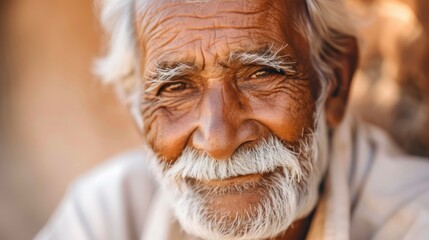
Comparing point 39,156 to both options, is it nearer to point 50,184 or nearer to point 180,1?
point 50,184

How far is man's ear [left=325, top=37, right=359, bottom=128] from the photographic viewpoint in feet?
7.90

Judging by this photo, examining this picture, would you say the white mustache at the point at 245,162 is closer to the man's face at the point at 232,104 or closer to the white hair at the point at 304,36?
the man's face at the point at 232,104

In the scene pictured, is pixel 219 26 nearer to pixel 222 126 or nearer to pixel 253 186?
pixel 222 126

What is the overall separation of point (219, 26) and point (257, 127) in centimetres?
33

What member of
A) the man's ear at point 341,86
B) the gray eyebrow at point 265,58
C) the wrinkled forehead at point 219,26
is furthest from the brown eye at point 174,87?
the man's ear at point 341,86

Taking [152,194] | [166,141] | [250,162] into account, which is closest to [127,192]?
[152,194]

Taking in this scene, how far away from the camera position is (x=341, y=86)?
2.42m

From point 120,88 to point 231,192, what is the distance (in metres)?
0.87

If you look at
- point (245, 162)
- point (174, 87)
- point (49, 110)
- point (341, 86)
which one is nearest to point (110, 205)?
point (174, 87)

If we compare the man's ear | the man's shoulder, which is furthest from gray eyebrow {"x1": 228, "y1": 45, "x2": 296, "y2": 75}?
the man's shoulder

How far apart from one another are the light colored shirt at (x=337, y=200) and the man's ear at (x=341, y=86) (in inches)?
4.5

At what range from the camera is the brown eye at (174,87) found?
7.11 feet

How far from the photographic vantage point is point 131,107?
2686mm

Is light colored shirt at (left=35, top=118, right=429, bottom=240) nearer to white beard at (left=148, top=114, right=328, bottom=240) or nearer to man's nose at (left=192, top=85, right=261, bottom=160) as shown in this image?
white beard at (left=148, top=114, right=328, bottom=240)
